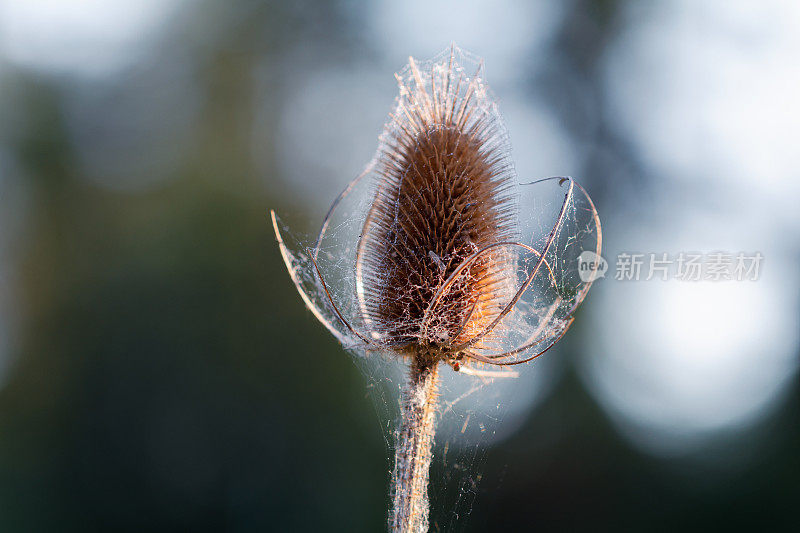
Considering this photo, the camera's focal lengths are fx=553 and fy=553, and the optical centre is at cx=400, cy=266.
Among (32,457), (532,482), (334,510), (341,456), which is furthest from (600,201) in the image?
(32,457)

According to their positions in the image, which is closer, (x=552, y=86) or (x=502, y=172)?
(x=502, y=172)

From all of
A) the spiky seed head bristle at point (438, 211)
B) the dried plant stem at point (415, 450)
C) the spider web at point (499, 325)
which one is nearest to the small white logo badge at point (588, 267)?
the spider web at point (499, 325)

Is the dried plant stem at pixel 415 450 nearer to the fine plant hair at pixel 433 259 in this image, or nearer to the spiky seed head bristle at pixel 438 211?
the fine plant hair at pixel 433 259

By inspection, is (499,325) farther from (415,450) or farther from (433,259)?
(415,450)

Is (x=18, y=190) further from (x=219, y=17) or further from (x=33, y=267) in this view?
(x=219, y=17)

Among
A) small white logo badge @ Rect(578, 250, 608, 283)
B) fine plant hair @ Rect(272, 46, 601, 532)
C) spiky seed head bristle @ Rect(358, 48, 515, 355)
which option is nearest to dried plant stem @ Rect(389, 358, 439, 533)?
fine plant hair @ Rect(272, 46, 601, 532)

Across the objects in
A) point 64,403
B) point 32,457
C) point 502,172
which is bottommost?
point 32,457
